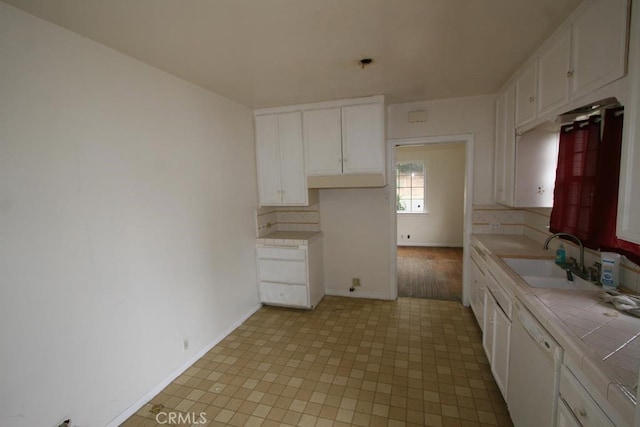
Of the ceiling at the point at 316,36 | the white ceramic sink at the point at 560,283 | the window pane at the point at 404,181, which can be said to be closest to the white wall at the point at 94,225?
the ceiling at the point at 316,36

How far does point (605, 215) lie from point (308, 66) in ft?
7.15

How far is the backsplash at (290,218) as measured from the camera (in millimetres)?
3937

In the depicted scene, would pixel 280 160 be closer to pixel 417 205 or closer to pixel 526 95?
pixel 526 95

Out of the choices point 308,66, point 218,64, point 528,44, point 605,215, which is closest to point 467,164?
point 528,44

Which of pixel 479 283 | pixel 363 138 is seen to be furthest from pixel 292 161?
pixel 479 283

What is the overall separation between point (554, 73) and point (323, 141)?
2.11 m

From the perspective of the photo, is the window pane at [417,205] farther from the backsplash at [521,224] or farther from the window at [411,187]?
the backsplash at [521,224]

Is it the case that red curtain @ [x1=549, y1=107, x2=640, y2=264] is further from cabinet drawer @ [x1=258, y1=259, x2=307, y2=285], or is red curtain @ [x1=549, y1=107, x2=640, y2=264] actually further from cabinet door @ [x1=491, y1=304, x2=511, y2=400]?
cabinet drawer @ [x1=258, y1=259, x2=307, y2=285]

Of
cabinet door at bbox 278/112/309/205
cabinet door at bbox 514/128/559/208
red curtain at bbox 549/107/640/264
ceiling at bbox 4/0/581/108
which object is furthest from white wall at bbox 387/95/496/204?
cabinet door at bbox 278/112/309/205

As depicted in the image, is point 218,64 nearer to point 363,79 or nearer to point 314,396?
point 363,79

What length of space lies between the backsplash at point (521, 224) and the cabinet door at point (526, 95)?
906mm

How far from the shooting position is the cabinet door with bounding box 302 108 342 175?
3344 millimetres

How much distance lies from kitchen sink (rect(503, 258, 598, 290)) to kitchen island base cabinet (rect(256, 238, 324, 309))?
2.06 meters

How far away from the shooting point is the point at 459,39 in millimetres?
1907
